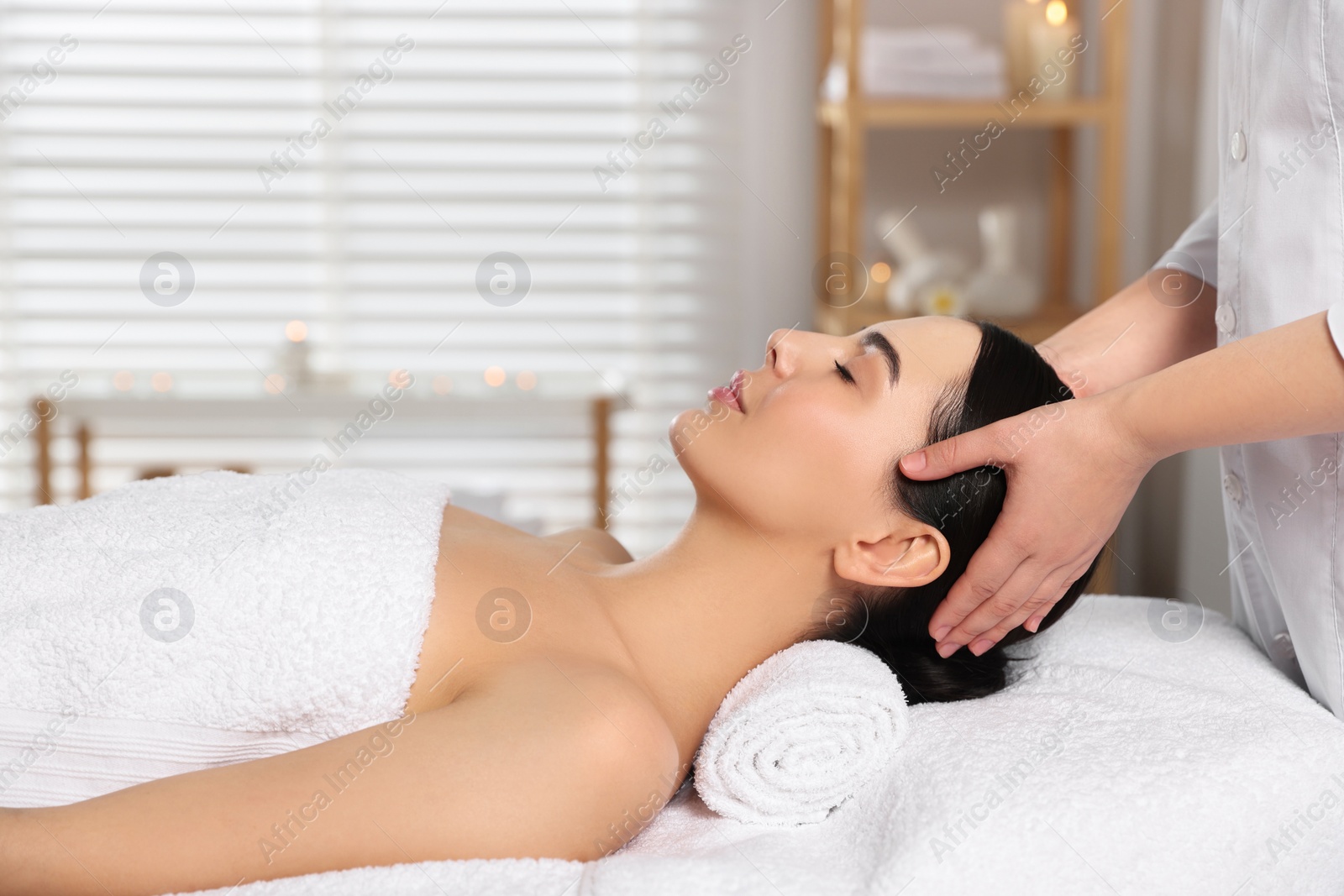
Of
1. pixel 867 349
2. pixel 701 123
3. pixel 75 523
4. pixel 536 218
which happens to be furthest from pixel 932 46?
pixel 75 523

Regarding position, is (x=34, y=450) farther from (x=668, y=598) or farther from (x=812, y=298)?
(x=668, y=598)

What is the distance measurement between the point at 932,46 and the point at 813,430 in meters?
1.69

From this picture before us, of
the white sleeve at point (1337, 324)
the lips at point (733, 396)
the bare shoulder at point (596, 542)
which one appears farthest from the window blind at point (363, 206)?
the white sleeve at point (1337, 324)

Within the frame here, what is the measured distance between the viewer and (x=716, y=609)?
1058mm

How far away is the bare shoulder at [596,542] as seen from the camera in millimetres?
1262

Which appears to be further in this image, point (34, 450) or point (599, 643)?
point (34, 450)

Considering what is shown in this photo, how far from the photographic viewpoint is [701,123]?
287cm

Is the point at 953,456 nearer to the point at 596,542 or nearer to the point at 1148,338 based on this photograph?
the point at 1148,338

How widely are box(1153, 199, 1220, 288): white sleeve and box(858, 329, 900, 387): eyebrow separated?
0.36 meters

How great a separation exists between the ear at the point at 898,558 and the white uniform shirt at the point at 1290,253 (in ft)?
0.97

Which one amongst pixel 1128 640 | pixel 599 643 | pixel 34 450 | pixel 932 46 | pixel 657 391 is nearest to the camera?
pixel 599 643

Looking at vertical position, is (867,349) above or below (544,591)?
above

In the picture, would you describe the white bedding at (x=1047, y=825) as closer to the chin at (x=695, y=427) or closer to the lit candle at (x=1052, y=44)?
the chin at (x=695, y=427)

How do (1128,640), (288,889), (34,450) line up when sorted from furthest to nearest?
(34,450), (1128,640), (288,889)
